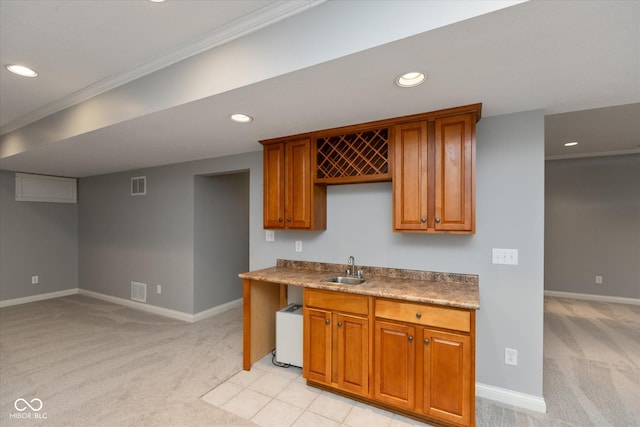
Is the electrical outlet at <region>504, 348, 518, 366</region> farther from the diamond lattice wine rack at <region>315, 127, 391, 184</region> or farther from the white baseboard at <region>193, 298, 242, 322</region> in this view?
the white baseboard at <region>193, 298, 242, 322</region>

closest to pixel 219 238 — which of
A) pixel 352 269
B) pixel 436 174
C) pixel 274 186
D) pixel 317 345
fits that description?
pixel 274 186

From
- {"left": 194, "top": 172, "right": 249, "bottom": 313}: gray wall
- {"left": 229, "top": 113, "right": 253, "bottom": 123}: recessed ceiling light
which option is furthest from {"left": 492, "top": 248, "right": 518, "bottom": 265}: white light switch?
{"left": 194, "top": 172, "right": 249, "bottom": 313}: gray wall

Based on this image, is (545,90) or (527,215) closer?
(545,90)

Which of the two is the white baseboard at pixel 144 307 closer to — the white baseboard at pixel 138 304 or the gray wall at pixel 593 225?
the white baseboard at pixel 138 304

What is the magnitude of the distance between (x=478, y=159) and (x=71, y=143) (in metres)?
3.92

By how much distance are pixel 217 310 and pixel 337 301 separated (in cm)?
282

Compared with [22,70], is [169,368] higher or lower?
lower

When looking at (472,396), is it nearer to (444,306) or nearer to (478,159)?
(444,306)

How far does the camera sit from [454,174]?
2059 millimetres

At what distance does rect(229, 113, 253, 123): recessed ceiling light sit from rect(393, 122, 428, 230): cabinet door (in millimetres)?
1195

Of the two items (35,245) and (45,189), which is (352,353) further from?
(45,189)

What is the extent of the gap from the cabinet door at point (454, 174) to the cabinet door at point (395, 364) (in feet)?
2.72

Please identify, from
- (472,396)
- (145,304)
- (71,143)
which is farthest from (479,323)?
(145,304)

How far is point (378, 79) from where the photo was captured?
1.61 m
